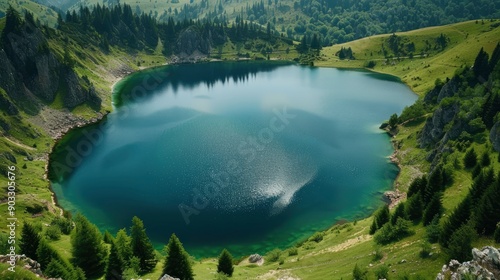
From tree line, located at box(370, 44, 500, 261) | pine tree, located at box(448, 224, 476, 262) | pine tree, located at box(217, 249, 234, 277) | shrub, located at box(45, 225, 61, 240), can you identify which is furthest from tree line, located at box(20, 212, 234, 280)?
Result: pine tree, located at box(448, 224, 476, 262)

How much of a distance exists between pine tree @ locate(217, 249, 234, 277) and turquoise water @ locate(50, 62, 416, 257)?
17.5m

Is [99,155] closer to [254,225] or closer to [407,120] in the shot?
[254,225]

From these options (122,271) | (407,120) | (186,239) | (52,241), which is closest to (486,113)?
(407,120)

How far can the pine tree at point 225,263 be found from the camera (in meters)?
59.5

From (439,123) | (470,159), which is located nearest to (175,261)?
(470,159)

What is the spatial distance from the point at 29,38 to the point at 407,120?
556 feet

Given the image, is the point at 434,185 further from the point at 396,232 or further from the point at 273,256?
the point at 273,256

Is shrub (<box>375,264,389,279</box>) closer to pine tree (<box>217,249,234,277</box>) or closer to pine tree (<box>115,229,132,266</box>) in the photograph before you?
pine tree (<box>217,249,234,277</box>)

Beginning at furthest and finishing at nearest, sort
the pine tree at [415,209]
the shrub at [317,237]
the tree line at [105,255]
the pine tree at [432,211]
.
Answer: the shrub at [317,237] < the pine tree at [415,209] < the pine tree at [432,211] < the tree line at [105,255]

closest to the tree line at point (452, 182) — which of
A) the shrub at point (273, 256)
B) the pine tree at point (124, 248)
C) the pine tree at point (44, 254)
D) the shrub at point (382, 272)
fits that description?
the shrub at point (382, 272)

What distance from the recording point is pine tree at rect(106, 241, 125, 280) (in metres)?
51.3

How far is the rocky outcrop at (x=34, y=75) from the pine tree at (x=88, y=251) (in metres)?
110

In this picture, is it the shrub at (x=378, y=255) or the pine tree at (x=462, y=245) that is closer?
the pine tree at (x=462, y=245)

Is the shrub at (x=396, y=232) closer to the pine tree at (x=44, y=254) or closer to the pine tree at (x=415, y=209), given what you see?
the pine tree at (x=415, y=209)
